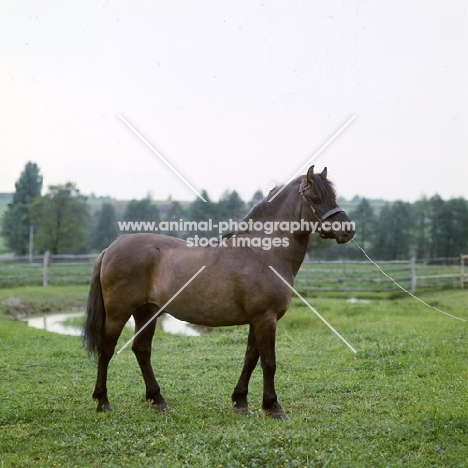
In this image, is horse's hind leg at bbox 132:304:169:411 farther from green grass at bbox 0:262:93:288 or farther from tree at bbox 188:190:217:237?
tree at bbox 188:190:217:237

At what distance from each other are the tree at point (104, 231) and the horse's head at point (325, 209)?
23731 millimetres

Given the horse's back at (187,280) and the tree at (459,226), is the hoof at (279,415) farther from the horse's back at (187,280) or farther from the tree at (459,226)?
the tree at (459,226)

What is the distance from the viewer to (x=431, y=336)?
9195 mm

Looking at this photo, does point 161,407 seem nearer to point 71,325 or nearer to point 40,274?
point 71,325

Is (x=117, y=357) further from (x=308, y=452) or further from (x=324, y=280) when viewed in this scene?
(x=324, y=280)

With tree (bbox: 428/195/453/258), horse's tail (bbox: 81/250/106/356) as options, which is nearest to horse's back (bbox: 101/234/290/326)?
horse's tail (bbox: 81/250/106/356)

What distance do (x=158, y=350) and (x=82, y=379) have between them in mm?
2244

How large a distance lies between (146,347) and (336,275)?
21.0 metres

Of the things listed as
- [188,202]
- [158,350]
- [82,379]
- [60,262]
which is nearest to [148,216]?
[188,202]

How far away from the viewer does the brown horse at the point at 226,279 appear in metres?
5.27

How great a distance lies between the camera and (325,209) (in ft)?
17.1

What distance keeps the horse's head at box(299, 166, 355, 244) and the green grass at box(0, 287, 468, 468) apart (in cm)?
183

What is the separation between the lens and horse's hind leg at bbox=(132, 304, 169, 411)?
5.83 m

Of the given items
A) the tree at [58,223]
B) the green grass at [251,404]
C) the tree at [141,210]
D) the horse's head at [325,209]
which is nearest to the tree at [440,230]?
the tree at [141,210]
